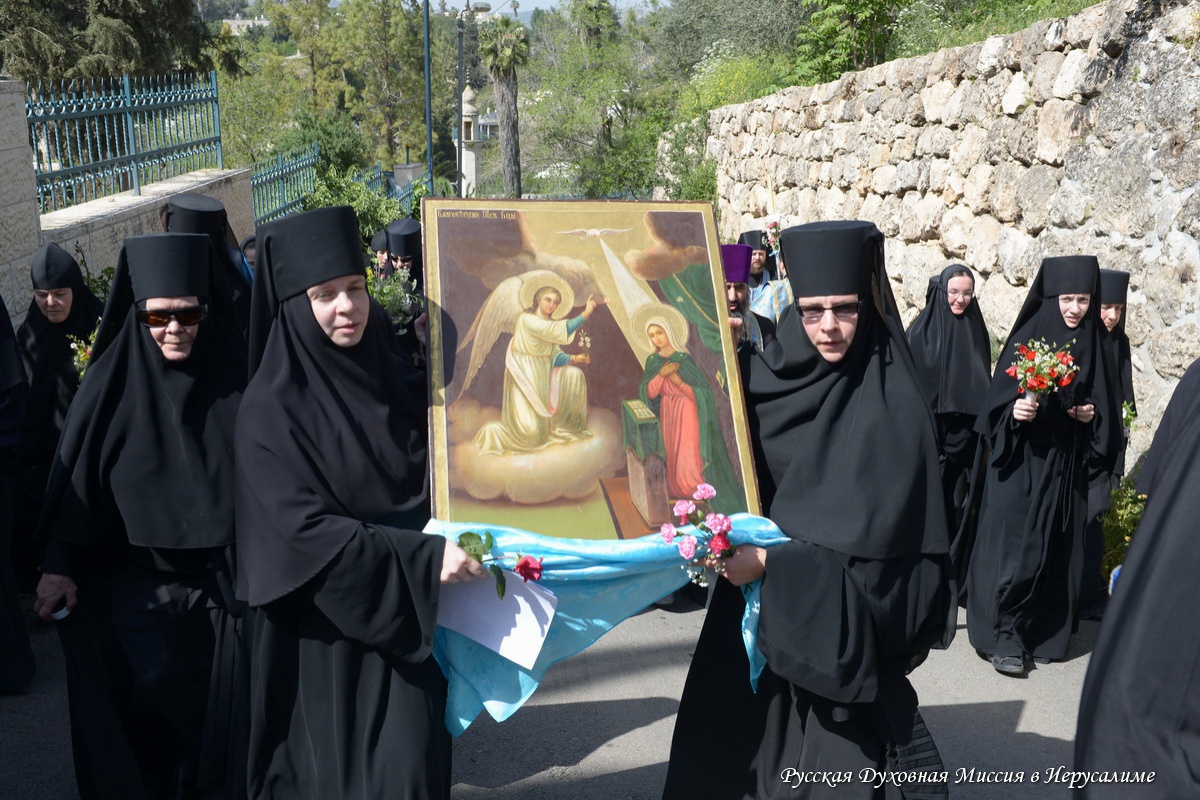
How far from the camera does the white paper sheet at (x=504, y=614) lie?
3051 mm

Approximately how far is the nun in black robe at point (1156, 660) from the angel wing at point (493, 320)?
6.17 ft

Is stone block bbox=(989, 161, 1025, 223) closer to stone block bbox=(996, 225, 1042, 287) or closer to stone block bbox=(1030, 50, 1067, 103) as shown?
stone block bbox=(996, 225, 1042, 287)

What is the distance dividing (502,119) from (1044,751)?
38.2 m

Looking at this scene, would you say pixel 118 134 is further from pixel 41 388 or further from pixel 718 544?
pixel 718 544

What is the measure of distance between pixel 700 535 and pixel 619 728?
229cm

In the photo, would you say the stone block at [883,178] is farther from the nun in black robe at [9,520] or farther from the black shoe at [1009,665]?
the nun in black robe at [9,520]

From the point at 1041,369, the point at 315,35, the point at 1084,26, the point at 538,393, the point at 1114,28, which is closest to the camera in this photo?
the point at 538,393

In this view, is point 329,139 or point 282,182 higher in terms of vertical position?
point 329,139

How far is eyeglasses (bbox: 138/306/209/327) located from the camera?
360 centimetres

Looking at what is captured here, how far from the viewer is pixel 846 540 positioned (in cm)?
301

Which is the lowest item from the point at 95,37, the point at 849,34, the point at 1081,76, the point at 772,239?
the point at 772,239

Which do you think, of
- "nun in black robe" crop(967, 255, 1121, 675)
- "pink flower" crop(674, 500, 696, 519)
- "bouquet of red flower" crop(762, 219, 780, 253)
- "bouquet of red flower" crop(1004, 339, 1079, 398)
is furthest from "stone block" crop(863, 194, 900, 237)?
"pink flower" crop(674, 500, 696, 519)

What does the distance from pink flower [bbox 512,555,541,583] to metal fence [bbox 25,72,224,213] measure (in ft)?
23.1

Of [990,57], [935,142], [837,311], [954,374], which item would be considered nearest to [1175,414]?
[837,311]
